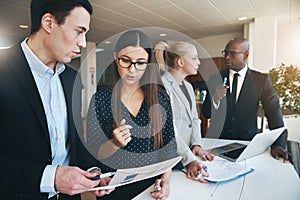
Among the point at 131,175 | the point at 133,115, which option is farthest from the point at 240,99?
the point at 131,175

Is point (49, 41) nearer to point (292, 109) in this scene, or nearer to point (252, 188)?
point (252, 188)

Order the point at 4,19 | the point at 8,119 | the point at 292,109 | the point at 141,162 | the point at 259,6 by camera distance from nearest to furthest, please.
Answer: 1. the point at 8,119
2. the point at 141,162
3. the point at 292,109
4. the point at 4,19
5. the point at 259,6

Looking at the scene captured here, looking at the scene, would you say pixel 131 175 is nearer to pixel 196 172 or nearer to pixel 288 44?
pixel 196 172

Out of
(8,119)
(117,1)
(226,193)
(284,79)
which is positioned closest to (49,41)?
(8,119)

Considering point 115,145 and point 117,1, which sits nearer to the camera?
point 115,145

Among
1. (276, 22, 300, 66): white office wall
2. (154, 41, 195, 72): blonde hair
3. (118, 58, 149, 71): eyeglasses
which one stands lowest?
(118, 58, 149, 71): eyeglasses

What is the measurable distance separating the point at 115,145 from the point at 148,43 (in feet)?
1.37

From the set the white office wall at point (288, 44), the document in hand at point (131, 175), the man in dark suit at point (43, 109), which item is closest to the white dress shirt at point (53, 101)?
the man in dark suit at point (43, 109)

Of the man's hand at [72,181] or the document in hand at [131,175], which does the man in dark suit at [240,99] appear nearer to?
the document in hand at [131,175]

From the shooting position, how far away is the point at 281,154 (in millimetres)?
951

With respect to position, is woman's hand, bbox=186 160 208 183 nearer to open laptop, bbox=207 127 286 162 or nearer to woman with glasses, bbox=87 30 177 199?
woman with glasses, bbox=87 30 177 199

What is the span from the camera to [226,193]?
2.14 ft

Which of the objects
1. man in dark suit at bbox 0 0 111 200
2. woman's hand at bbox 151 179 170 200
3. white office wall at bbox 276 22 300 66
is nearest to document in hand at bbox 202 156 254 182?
woman's hand at bbox 151 179 170 200

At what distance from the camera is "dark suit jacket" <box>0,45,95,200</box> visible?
→ 0.54m
